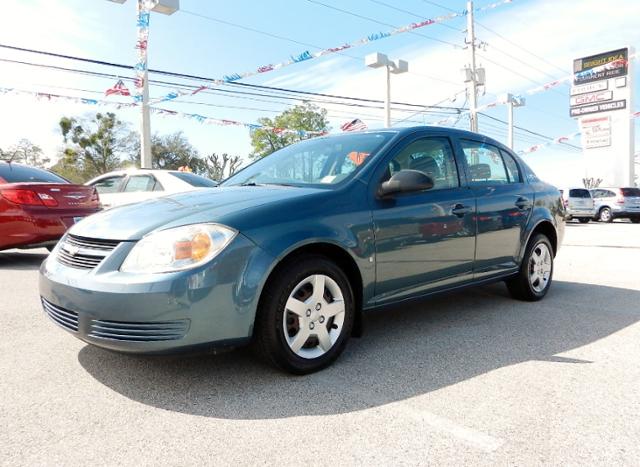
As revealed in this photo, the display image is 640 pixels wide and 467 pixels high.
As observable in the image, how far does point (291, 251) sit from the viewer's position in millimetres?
2707

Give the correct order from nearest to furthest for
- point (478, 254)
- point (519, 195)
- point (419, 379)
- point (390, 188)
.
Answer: point (419, 379) → point (390, 188) → point (478, 254) → point (519, 195)

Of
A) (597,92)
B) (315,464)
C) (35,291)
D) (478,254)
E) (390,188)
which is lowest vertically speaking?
(315,464)

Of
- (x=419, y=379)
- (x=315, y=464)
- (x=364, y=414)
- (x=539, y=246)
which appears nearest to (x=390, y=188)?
(x=419, y=379)

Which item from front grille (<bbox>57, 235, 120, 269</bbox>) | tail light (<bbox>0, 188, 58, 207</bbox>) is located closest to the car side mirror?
front grille (<bbox>57, 235, 120, 269</bbox>)

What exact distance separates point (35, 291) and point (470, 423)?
175 inches

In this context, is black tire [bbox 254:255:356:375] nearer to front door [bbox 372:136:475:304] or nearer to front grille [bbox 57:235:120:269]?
front door [bbox 372:136:475:304]

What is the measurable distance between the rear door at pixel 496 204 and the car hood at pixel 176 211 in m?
1.62

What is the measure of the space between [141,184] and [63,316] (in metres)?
5.83

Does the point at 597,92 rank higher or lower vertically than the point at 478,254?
higher

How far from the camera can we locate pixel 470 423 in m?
2.26

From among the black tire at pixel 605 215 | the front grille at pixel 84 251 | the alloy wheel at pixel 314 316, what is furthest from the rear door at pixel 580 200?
the front grille at pixel 84 251

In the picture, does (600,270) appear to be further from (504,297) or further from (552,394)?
(552,394)

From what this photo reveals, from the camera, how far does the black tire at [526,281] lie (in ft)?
15.1

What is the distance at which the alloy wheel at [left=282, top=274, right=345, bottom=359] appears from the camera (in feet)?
9.05
